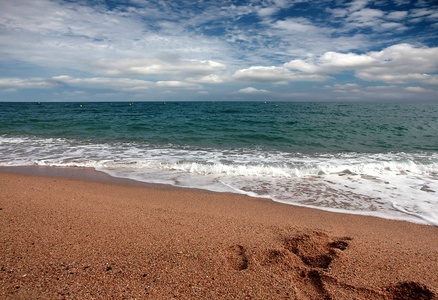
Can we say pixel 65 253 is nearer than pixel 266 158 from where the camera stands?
Answer: Yes

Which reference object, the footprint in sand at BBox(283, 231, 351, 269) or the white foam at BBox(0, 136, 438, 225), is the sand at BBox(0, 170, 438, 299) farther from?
the white foam at BBox(0, 136, 438, 225)

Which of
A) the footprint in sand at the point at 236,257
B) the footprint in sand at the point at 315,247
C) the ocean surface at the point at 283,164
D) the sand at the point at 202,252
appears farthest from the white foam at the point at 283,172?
the footprint in sand at the point at 236,257

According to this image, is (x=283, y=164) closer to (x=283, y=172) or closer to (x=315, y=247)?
(x=283, y=172)

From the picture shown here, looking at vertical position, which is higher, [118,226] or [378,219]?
[118,226]

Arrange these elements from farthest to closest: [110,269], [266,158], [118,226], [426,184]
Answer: [266,158] < [426,184] < [118,226] < [110,269]

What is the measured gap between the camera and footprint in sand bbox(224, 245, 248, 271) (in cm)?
259

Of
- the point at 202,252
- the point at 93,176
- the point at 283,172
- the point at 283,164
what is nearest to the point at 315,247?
the point at 202,252

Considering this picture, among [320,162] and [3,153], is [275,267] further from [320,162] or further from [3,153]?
[3,153]

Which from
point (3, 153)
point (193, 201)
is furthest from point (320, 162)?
point (3, 153)

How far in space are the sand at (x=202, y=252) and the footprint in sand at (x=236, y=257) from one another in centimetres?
1

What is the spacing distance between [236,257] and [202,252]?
396mm

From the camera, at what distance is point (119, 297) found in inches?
82.5

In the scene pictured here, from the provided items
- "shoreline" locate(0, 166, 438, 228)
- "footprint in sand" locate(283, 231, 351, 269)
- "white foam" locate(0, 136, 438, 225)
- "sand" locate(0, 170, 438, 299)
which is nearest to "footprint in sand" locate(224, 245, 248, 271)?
"sand" locate(0, 170, 438, 299)

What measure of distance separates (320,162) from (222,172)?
3.74m
